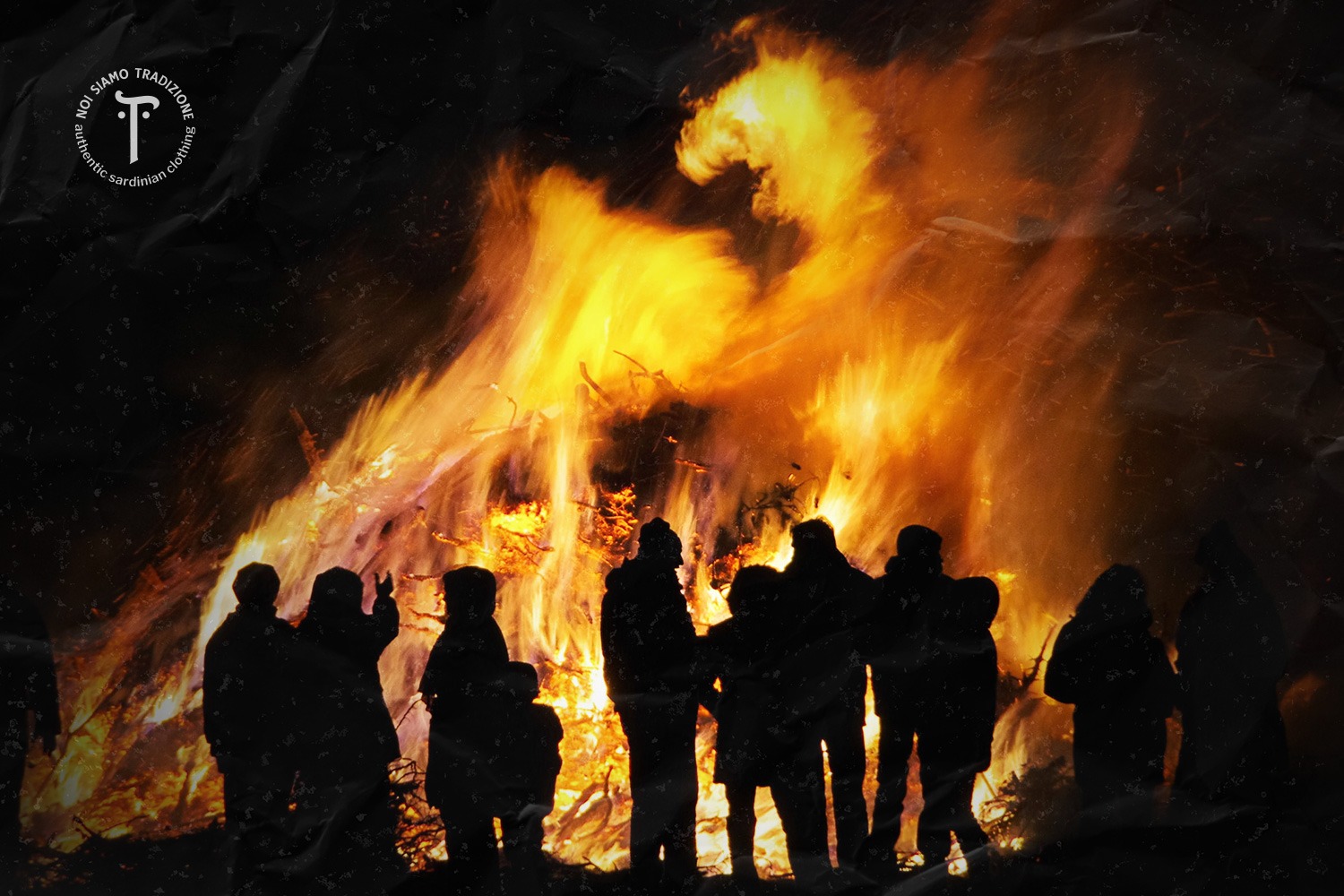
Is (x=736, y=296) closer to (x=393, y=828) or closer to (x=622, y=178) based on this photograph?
(x=622, y=178)

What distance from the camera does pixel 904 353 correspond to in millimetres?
729

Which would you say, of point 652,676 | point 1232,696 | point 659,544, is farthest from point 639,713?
point 1232,696

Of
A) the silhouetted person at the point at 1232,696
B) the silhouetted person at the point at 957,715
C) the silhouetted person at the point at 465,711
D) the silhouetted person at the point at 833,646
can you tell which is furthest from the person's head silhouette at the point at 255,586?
the silhouetted person at the point at 1232,696

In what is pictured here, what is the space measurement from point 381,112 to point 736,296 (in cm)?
33

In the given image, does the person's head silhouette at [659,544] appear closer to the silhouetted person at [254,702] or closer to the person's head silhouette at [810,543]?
the person's head silhouette at [810,543]

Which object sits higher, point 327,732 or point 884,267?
point 884,267

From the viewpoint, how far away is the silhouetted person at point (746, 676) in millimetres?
717

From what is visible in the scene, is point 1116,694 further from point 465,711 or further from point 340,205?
point 340,205

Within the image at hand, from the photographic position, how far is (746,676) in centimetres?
72

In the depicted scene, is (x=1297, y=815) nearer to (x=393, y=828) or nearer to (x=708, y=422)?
(x=708, y=422)

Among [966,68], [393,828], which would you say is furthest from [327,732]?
[966,68]

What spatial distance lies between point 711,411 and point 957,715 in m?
0.33

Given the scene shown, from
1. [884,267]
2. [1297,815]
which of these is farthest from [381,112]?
[1297,815]

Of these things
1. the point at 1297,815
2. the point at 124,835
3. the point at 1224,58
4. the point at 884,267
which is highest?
the point at 1224,58
